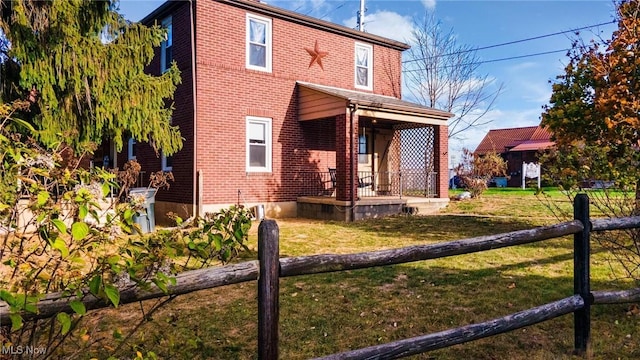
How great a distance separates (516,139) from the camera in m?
36.6

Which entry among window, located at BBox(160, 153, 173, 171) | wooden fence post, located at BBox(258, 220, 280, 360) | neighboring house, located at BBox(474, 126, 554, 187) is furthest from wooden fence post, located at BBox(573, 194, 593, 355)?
neighboring house, located at BBox(474, 126, 554, 187)

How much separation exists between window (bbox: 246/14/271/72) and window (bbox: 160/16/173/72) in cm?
243

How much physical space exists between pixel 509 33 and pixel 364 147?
1338 centimetres

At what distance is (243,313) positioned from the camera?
4.61 metres

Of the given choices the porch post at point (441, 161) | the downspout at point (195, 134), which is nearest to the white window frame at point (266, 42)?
the downspout at point (195, 134)

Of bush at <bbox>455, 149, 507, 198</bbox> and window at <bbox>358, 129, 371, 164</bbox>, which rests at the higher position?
window at <bbox>358, 129, 371, 164</bbox>

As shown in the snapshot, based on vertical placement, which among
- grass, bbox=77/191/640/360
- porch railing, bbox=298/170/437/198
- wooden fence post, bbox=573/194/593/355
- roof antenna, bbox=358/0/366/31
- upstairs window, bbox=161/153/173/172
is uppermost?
roof antenna, bbox=358/0/366/31

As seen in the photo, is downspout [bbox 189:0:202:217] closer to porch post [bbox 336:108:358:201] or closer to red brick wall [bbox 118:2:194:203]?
red brick wall [bbox 118:2:194:203]

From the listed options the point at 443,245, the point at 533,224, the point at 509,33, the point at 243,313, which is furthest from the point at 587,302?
the point at 509,33

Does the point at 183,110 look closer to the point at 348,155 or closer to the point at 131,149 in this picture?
the point at 131,149

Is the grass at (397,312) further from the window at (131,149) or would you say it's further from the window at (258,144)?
the window at (131,149)

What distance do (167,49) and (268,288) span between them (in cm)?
1256

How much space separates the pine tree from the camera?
7617 mm

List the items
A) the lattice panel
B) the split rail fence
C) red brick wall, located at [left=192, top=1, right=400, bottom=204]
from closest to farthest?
A: the split rail fence, red brick wall, located at [left=192, top=1, right=400, bottom=204], the lattice panel
